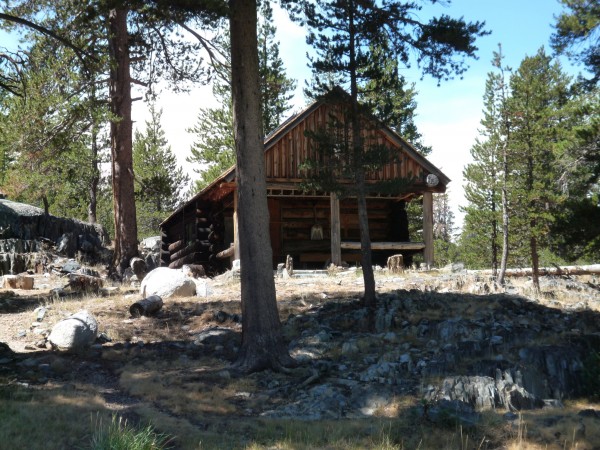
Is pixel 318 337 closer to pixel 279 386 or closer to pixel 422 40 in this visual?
pixel 279 386

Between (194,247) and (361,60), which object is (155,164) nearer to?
(194,247)

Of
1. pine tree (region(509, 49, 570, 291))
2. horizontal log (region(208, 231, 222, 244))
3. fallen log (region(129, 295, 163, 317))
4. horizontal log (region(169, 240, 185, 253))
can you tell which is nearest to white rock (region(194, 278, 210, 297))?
fallen log (region(129, 295, 163, 317))

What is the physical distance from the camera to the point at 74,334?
11.7m

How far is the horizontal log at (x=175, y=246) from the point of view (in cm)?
2906

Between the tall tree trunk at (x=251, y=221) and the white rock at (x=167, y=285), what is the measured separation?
18.8ft

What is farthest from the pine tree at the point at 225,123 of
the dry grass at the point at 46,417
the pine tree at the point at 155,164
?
the dry grass at the point at 46,417

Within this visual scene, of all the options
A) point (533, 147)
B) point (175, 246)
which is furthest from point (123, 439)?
point (175, 246)

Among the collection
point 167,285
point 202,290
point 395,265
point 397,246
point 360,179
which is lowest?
point 202,290

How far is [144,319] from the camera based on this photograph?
14.2 m

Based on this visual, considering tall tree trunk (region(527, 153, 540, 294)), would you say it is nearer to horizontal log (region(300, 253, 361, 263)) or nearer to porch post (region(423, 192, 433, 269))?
porch post (region(423, 192, 433, 269))

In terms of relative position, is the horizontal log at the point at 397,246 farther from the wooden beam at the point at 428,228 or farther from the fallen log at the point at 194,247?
the fallen log at the point at 194,247

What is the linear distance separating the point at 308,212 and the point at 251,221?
551 inches

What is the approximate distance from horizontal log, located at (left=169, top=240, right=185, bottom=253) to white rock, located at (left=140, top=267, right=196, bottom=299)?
12.1 meters

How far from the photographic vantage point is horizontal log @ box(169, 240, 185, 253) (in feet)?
95.3
